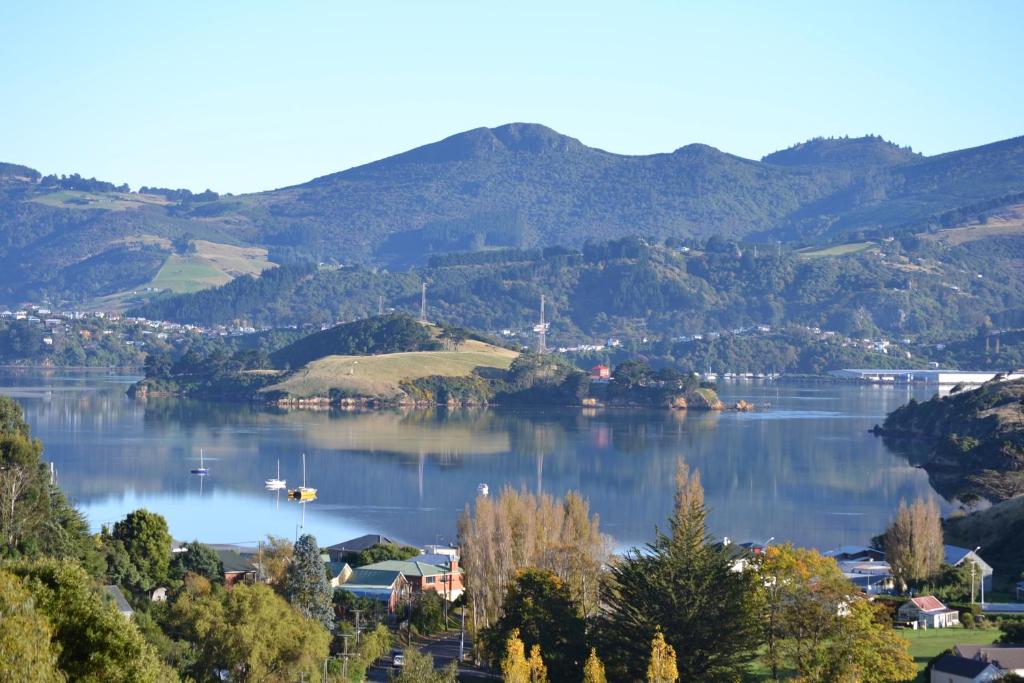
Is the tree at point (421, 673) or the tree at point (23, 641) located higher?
the tree at point (23, 641)

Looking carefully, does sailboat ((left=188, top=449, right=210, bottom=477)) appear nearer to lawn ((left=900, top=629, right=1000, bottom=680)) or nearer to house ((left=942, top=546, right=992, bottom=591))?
house ((left=942, top=546, right=992, bottom=591))

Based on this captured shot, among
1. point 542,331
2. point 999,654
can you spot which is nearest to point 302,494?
point 999,654

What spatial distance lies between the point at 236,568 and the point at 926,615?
1140cm

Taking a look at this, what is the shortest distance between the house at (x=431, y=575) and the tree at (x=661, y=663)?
332 inches

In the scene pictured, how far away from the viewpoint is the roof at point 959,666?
1944 cm

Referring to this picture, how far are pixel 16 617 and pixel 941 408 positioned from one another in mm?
60310

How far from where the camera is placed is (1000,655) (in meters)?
20.1

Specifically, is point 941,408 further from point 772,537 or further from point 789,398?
point 772,537

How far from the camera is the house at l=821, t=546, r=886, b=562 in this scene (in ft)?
104

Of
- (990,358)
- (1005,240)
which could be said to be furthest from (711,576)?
(1005,240)

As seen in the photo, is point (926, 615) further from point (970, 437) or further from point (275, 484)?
point (970, 437)

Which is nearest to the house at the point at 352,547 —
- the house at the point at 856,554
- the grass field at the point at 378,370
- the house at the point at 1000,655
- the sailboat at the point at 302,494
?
the house at the point at 856,554

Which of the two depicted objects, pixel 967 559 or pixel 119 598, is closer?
pixel 119 598

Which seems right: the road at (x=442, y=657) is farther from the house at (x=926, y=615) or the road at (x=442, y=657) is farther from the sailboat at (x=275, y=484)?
the sailboat at (x=275, y=484)
